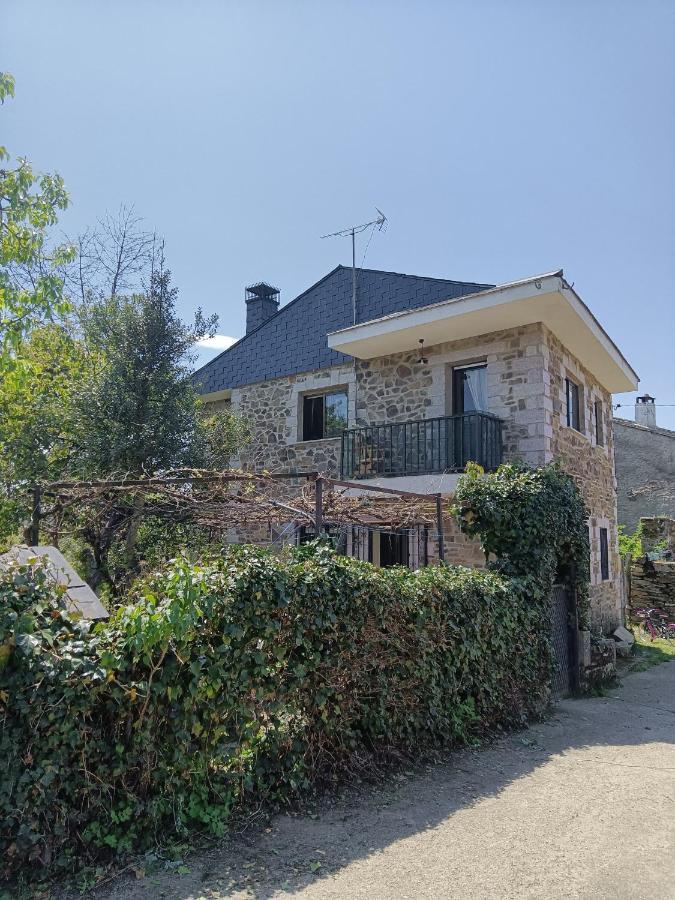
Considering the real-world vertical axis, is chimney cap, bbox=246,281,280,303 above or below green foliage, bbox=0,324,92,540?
above

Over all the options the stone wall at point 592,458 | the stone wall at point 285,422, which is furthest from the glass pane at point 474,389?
the stone wall at point 285,422

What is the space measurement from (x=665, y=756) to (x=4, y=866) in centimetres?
549

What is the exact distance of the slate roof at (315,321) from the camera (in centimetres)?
1190

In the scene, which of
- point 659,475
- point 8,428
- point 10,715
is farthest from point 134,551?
point 659,475

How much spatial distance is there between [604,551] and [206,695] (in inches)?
440

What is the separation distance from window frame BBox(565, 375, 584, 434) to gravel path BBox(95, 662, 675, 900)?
7.11m

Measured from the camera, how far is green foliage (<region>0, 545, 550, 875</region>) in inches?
121

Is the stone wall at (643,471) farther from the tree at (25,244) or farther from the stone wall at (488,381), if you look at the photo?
the tree at (25,244)

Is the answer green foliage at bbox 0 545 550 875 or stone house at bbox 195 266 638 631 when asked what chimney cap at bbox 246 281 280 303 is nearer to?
stone house at bbox 195 266 638 631

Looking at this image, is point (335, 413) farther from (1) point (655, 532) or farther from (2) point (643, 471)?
(2) point (643, 471)

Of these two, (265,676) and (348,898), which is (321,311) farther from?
(348,898)

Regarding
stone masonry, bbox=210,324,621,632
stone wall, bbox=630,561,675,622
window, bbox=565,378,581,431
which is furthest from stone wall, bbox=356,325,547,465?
stone wall, bbox=630,561,675,622

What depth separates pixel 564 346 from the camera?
1113cm

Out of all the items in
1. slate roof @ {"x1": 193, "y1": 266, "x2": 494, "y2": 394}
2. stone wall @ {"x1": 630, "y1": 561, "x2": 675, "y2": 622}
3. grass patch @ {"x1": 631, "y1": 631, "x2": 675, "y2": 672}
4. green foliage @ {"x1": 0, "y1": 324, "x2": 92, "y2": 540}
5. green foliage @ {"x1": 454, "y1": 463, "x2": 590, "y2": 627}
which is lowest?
grass patch @ {"x1": 631, "y1": 631, "x2": 675, "y2": 672}
